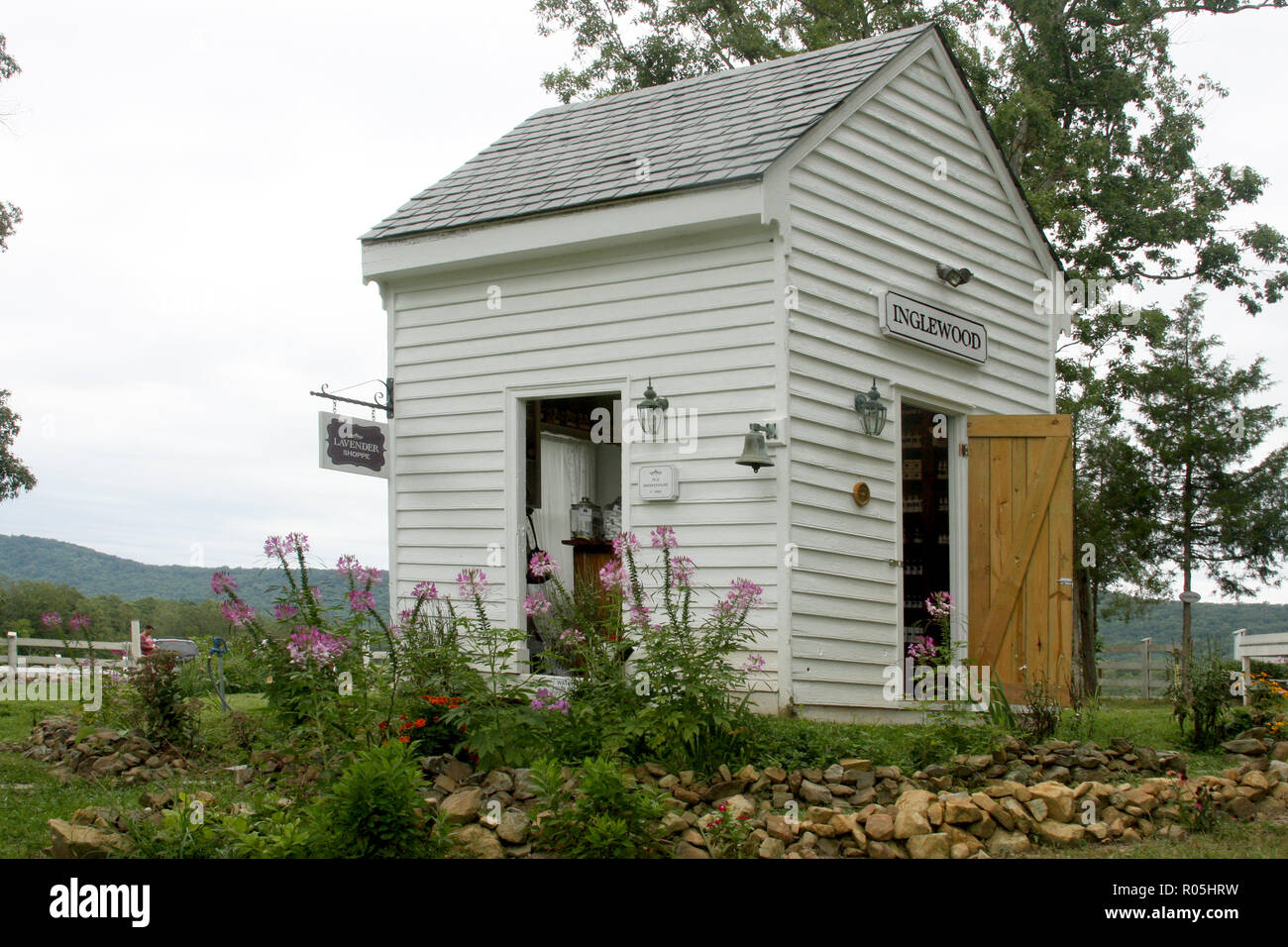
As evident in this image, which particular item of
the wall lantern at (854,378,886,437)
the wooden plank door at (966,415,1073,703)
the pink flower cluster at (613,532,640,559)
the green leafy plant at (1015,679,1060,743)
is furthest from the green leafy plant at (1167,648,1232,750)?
the pink flower cluster at (613,532,640,559)

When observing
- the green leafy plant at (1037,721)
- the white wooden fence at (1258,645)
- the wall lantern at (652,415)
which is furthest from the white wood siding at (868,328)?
the white wooden fence at (1258,645)

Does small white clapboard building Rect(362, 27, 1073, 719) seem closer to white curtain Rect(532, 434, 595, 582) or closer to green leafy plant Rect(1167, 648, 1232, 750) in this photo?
white curtain Rect(532, 434, 595, 582)

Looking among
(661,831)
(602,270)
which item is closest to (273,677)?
(661,831)

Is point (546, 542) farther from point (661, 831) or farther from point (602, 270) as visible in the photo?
point (661, 831)

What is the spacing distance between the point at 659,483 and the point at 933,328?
2.83m

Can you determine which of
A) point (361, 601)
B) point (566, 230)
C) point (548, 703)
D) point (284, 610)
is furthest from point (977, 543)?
point (284, 610)

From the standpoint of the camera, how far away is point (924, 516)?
11.7m

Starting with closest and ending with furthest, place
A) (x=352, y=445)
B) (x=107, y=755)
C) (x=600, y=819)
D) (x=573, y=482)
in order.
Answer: (x=600, y=819) → (x=107, y=755) → (x=352, y=445) → (x=573, y=482)

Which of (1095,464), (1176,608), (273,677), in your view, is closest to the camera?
(273,677)

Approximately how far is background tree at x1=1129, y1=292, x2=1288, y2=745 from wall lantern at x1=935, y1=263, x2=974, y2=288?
13488mm

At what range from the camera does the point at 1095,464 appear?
24.0 meters

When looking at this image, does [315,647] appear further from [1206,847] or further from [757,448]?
[1206,847]

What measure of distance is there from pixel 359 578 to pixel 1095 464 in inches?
780

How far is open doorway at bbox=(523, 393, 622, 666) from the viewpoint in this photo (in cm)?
1145
